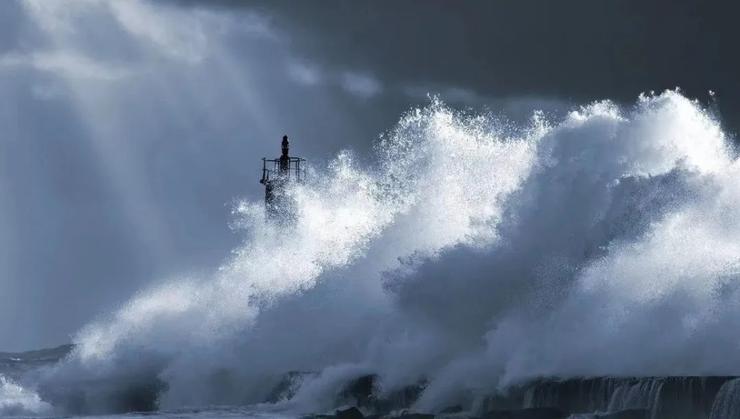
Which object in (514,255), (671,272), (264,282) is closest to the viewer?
(671,272)

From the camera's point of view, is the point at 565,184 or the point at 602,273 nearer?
the point at 602,273

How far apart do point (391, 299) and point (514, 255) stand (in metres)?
5.30

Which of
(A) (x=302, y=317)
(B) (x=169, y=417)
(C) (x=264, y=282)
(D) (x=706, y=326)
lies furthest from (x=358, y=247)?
Result: (D) (x=706, y=326)

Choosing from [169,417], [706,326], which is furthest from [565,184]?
[169,417]

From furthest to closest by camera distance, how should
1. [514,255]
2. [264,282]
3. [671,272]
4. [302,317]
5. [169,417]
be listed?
1. [264,282]
2. [302,317]
3. [169,417]
4. [514,255]
5. [671,272]

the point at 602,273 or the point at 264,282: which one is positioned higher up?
the point at 264,282

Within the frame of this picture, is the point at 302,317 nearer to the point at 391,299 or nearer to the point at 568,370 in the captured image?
the point at 391,299

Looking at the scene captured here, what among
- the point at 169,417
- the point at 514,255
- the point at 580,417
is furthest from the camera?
the point at 169,417

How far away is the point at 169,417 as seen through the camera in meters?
40.5

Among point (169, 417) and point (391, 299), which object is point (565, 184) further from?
point (169, 417)

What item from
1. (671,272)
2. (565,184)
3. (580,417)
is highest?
(565,184)

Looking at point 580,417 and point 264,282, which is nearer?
point 580,417

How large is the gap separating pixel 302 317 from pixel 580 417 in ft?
61.1

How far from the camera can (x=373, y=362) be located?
40688 mm
